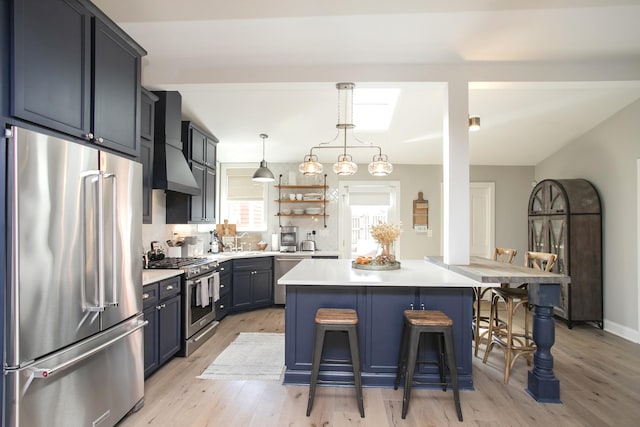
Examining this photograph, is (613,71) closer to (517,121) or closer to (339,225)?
(517,121)

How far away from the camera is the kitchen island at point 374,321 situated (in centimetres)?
271

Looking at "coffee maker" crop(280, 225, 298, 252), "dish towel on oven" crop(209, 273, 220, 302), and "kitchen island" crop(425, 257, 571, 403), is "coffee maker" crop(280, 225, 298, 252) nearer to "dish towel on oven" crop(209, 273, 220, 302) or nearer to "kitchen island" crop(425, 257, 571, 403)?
"dish towel on oven" crop(209, 273, 220, 302)

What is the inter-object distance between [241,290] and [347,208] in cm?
224

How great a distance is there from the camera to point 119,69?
2.32 meters

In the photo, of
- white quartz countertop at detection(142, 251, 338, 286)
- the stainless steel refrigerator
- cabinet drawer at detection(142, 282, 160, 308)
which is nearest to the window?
white quartz countertop at detection(142, 251, 338, 286)

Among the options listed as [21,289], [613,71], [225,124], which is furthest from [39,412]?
[613,71]

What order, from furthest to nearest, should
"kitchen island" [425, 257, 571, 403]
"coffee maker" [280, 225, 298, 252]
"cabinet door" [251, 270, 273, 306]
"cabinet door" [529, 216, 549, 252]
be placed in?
"coffee maker" [280, 225, 298, 252] → "cabinet door" [251, 270, 273, 306] → "cabinet door" [529, 216, 549, 252] → "kitchen island" [425, 257, 571, 403]

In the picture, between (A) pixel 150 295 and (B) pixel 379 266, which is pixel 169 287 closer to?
(A) pixel 150 295

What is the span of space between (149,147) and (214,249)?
7.49ft

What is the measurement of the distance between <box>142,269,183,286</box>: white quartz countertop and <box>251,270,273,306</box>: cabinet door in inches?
72.9

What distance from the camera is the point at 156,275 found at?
117 inches

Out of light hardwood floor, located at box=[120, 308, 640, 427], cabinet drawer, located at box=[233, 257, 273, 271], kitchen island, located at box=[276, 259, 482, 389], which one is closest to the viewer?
light hardwood floor, located at box=[120, 308, 640, 427]

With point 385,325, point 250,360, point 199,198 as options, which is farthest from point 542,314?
point 199,198

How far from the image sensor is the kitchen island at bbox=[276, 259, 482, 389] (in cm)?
271
